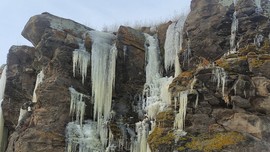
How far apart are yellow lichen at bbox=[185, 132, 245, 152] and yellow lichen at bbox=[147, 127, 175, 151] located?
0.69 meters

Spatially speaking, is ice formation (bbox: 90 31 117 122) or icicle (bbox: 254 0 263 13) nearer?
icicle (bbox: 254 0 263 13)

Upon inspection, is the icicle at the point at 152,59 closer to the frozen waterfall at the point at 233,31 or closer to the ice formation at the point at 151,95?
the ice formation at the point at 151,95

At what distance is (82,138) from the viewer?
68.4 feet

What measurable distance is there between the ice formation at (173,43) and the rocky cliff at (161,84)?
7 cm

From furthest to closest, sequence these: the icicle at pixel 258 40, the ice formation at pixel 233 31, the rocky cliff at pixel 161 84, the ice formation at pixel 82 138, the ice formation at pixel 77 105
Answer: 1. the ice formation at pixel 77 105
2. the ice formation at pixel 82 138
3. the ice formation at pixel 233 31
4. the icicle at pixel 258 40
5. the rocky cliff at pixel 161 84

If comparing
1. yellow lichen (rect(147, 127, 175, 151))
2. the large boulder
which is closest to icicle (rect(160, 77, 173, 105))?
yellow lichen (rect(147, 127, 175, 151))

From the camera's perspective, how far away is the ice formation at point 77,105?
70.5 ft

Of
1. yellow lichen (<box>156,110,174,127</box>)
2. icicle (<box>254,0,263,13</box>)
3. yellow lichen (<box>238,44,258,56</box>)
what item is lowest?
yellow lichen (<box>156,110,174,127</box>)

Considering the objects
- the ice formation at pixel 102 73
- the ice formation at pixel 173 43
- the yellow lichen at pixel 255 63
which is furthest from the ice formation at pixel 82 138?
the yellow lichen at pixel 255 63

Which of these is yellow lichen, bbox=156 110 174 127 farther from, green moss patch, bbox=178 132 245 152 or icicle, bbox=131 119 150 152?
icicle, bbox=131 119 150 152

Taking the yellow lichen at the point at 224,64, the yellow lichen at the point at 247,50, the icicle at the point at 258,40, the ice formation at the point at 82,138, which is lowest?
the ice formation at the point at 82,138

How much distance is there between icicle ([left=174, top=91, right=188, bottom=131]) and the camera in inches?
645

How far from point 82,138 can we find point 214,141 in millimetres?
7209

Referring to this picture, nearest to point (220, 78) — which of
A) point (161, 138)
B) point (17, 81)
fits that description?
point (161, 138)
